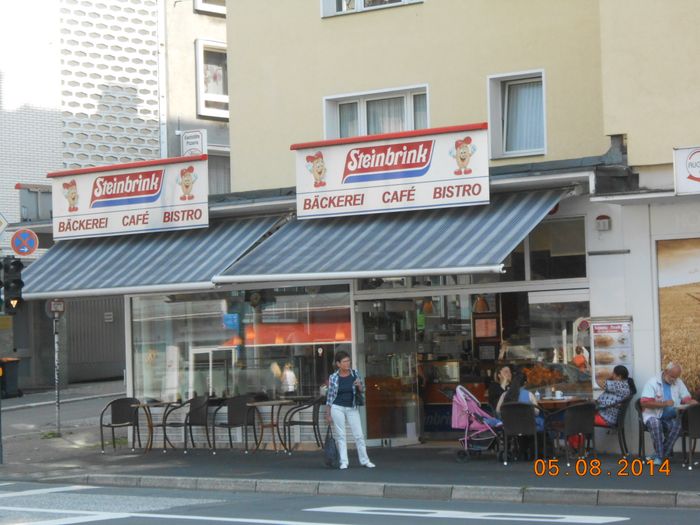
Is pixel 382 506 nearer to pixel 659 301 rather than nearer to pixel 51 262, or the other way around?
pixel 659 301

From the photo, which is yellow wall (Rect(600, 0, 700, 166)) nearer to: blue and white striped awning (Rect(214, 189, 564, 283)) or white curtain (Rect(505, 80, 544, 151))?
blue and white striped awning (Rect(214, 189, 564, 283))

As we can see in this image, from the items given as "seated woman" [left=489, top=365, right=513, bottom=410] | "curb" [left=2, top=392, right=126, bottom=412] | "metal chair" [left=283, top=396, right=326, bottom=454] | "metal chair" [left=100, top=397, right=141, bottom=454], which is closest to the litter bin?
"curb" [left=2, top=392, right=126, bottom=412]

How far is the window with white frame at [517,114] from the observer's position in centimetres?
2008

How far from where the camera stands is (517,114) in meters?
20.3

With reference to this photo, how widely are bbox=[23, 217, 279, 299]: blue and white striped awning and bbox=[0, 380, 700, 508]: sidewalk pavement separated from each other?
9.13ft

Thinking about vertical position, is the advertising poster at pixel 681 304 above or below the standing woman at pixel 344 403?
above

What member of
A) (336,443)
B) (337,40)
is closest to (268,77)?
(337,40)

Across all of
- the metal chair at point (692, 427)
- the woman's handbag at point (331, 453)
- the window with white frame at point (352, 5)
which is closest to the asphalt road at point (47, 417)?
the woman's handbag at point (331, 453)

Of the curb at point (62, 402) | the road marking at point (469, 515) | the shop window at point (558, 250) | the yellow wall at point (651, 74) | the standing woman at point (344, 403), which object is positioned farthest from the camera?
the curb at point (62, 402)

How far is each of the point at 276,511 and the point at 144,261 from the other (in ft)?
26.6

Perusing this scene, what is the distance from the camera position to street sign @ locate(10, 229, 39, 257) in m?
A: 22.4

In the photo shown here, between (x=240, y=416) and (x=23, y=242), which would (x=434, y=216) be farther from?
(x=23, y=242)

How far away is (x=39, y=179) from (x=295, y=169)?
12982mm

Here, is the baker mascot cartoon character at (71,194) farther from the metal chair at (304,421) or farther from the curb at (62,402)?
the curb at (62,402)
